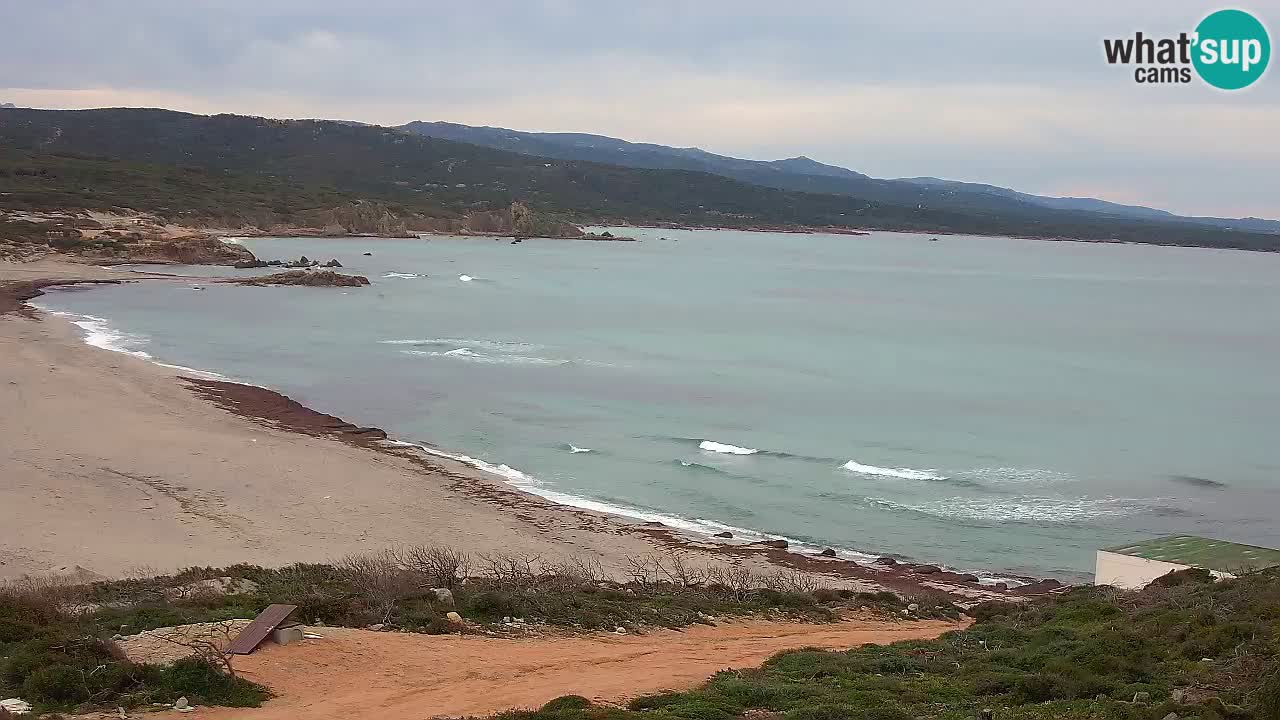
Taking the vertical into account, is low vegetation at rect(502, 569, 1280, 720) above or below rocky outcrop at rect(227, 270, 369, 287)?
below

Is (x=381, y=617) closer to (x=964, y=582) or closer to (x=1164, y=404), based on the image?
(x=964, y=582)

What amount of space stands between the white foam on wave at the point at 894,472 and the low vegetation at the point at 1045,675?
547 inches

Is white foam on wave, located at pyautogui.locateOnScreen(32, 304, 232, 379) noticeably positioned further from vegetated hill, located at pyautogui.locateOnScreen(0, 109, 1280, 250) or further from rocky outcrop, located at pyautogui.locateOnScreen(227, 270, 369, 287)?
vegetated hill, located at pyautogui.locateOnScreen(0, 109, 1280, 250)

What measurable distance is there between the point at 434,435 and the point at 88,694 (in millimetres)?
20014

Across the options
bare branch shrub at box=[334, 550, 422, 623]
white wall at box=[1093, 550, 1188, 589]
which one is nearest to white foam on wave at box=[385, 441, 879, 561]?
white wall at box=[1093, 550, 1188, 589]

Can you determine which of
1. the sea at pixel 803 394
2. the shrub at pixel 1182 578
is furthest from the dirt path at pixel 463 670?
the sea at pixel 803 394

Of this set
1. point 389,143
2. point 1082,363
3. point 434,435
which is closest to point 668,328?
point 1082,363

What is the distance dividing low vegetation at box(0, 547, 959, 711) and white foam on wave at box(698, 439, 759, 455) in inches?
436

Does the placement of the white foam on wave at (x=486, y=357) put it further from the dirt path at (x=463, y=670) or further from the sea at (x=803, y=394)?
the dirt path at (x=463, y=670)

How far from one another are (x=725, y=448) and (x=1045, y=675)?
1889 centimetres

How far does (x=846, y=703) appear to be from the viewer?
818cm

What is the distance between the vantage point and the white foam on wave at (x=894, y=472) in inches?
997

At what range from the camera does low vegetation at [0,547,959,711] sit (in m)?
8.02

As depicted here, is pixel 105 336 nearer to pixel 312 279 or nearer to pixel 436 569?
pixel 312 279
